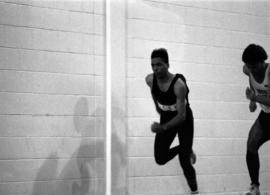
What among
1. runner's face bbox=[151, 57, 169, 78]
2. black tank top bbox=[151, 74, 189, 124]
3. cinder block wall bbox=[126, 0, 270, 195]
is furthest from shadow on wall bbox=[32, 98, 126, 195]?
runner's face bbox=[151, 57, 169, 78]

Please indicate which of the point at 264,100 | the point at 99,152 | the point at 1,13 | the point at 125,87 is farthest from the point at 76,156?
the point at 264,100

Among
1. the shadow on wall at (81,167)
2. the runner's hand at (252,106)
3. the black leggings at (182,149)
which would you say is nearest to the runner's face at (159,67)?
the black leggings at (182,149)

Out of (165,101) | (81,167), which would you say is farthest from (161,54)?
(81,167)

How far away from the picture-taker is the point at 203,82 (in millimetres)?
2881

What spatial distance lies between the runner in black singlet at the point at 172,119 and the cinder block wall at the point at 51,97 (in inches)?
16.2

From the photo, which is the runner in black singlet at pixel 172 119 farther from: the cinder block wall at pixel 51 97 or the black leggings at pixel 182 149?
the cinder block wall at pixel 51 97

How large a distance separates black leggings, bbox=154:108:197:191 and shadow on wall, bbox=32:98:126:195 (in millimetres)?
251

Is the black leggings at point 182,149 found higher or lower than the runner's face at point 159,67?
lower

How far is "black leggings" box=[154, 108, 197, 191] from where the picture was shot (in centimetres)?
276

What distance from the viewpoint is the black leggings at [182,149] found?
276cm

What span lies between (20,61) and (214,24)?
51.2 inches

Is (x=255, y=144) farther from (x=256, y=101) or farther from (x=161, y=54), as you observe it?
(x=161, y=54)

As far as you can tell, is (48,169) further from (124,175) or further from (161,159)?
(161,159)

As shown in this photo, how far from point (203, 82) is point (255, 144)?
1.71 feet
